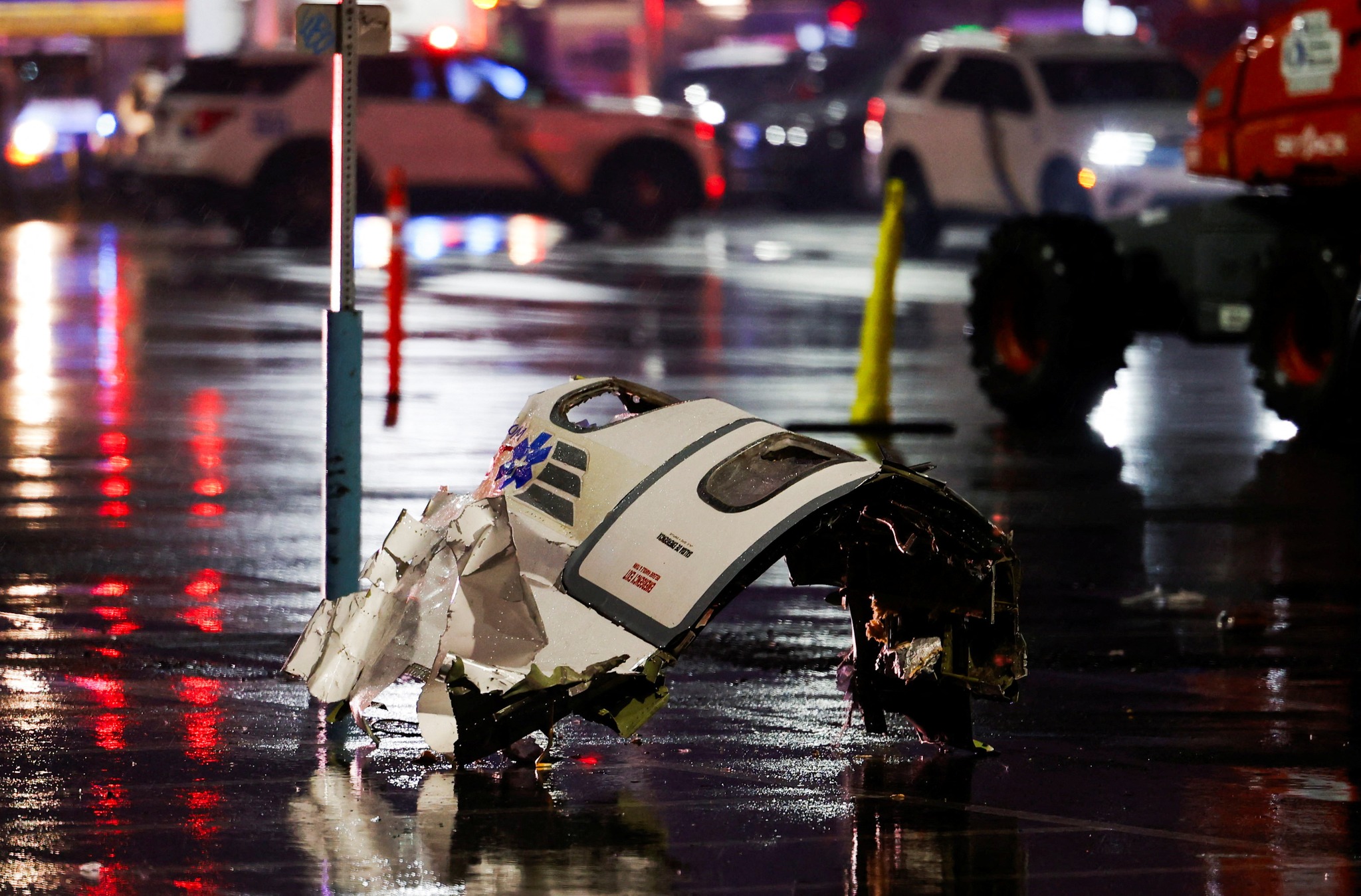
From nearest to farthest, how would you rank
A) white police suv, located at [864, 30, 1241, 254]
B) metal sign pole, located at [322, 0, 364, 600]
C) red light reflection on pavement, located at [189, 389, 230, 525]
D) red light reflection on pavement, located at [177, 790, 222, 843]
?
red light reflection on pavement, located at [177, 790, 222, 843] → metal sign pole, located at [322, 0, 364, 600] → red light reflection on pavement, located at [189, 389, 230, 525] → white police suv, located at [864, 30, 1241, 254]

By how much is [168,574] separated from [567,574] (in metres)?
3.14

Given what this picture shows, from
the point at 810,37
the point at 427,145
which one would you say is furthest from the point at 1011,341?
the point at 810,37

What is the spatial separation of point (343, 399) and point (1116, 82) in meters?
17.9

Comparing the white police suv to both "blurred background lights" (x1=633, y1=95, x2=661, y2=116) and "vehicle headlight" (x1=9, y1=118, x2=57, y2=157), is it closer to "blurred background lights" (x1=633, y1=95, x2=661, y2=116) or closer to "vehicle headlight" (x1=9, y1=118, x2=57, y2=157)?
"blurred background lights" (x1=633, y1=95, x2=661, y2=116)

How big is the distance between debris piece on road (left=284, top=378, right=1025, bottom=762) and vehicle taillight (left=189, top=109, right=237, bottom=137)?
19402 millimetres

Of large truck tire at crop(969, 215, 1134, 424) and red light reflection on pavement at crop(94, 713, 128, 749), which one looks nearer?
red light reflection on pavement at crop(94, 713, 128, 749)

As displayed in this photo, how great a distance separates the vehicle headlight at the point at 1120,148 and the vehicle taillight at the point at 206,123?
28.3 ft

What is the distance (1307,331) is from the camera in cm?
1307

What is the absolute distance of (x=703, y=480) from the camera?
6297 mm

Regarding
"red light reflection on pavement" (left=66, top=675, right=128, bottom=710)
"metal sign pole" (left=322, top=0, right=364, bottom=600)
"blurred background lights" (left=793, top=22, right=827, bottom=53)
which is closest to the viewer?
"red light reflection on pavement" (left=66, top=675, right=128, bottom=710)

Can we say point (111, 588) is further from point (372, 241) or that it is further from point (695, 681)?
point (372, 241)

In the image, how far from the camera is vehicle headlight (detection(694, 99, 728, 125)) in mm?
34438

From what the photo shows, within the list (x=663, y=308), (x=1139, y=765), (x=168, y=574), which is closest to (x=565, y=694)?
(x=1139, y=765)

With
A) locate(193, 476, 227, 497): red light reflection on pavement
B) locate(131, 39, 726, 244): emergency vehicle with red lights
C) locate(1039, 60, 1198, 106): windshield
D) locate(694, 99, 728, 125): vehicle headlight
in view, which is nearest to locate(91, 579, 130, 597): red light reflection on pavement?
locate(193, 476, 227, 497): red light reflection on pavement
